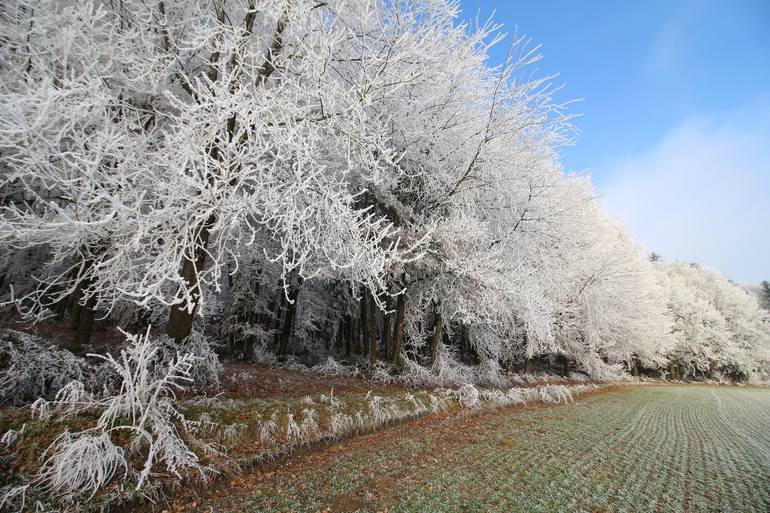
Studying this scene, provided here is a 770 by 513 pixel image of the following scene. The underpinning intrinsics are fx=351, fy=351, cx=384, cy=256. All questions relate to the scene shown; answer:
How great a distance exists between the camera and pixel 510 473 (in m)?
4.54

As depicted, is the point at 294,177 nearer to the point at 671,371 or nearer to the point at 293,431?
the point at 293,431

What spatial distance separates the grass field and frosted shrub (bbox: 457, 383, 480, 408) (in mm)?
372

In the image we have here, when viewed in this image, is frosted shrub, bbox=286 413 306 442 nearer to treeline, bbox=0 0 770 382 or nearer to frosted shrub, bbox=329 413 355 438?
frosted shrub, bbox=329 413 355 438

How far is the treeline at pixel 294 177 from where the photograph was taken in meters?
3.79

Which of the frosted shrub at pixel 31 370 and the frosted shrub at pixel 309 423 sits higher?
the frosted shrub at pixel 31 370

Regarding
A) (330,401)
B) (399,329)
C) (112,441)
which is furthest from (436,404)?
(112,441)

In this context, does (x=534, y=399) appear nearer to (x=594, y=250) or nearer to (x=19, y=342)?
(x=594, y=250)

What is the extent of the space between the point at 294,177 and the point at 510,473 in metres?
4.74

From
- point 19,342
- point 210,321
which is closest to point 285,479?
point 19,342

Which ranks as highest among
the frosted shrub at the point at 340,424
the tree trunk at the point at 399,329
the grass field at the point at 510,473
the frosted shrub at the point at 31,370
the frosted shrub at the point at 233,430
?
the tree trunk at the point at 399,329

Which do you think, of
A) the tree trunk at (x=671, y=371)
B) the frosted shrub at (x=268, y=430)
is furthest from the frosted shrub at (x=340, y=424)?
the tree trunk at (x=671, y=371)

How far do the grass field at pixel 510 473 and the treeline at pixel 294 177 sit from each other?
7.06 ft

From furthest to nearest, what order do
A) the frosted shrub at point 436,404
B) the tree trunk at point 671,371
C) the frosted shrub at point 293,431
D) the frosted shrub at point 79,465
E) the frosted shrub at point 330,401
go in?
the tree trunk at point 671,371, the frosted shrub at point 436,404, the frosted shrub at point 330,401, the frosted shrub at point 293,431, the frosted shrub at point 79,465

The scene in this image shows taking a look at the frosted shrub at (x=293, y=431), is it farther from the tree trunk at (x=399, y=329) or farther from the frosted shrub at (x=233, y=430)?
the tree trunk at (x=399, y=329)
